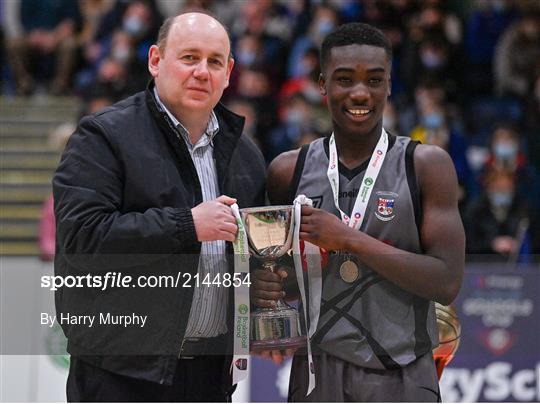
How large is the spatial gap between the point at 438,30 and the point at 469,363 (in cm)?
503

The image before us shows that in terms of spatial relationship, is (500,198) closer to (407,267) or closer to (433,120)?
(433,120)

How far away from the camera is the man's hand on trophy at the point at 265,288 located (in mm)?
3691

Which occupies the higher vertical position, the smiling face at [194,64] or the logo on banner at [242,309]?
the smiling face at [194,64]

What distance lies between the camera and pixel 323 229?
139 inches

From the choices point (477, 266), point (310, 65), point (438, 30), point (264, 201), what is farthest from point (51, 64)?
point (264, 201)

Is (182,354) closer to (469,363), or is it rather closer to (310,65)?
(469,363)

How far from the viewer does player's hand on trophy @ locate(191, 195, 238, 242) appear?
3520 millimetres

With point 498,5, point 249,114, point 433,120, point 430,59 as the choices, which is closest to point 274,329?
point 433,120

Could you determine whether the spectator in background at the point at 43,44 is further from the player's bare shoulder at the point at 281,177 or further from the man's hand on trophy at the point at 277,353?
the man's hand on trophy at the point at 277,353

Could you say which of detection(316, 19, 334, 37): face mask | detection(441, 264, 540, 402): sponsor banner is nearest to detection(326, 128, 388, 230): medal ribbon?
detection(441, 264, 540, 402): sponsor banner

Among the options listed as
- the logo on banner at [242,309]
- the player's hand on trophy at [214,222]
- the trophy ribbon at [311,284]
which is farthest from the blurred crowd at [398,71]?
the player's hand on trophy at [214,222]

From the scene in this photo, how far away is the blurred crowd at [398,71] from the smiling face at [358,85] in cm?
532

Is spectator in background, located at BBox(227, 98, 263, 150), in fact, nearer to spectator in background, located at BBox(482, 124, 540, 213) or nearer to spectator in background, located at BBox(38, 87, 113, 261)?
spectator in background, located at BBox(38, 87, 113, 261)

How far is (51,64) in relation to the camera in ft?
43.3
